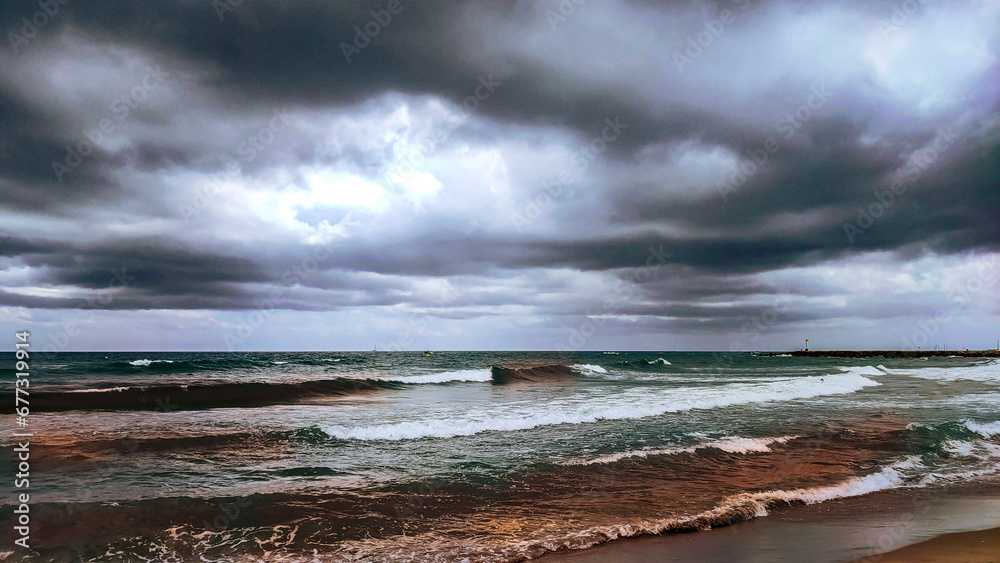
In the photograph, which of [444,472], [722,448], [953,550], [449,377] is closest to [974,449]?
[722,448]

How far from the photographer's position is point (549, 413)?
1844 centimetres

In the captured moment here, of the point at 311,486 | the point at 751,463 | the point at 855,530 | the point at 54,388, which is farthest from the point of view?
the point at 54,388

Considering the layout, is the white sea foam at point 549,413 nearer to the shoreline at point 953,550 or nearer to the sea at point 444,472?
the sea at point 444,472

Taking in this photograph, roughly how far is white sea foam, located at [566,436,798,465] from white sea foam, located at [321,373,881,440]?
4.51 m

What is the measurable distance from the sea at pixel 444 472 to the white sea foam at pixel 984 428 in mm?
112

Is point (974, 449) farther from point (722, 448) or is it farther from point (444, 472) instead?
point (444, 472)

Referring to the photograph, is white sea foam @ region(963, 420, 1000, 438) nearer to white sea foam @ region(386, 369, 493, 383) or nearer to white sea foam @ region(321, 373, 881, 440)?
white sea foam @ region(321, 373, 881, 440)

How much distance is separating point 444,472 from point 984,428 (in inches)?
646

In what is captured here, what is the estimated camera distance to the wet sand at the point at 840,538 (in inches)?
249

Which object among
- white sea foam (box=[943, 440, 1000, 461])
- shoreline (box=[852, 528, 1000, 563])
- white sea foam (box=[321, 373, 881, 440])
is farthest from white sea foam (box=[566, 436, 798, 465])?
shoreline (box=[852, 528, 1000, 563])

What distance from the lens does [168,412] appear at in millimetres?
20594

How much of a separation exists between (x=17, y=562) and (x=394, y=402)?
18027 millimetres

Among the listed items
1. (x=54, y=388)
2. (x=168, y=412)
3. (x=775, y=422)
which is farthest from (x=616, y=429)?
(x=54, y=388)

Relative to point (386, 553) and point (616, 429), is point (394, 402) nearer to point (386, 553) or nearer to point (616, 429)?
point (616, 429)
